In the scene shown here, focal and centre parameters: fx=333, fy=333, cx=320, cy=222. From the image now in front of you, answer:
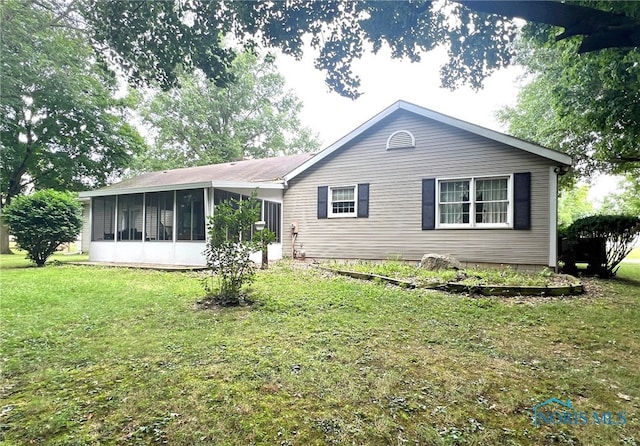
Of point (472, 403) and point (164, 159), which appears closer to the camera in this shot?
point (472, 403)

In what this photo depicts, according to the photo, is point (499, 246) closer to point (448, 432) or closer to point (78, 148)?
point (448, 432)

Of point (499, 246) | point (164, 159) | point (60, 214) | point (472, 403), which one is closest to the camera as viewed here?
point (472, 403)

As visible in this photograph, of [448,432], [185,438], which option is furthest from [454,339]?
[185,438]

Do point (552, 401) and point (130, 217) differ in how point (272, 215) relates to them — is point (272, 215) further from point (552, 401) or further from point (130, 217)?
point (552, 401)

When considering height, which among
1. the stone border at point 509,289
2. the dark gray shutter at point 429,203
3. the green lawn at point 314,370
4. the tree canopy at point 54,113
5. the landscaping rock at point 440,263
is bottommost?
the green lawn at point 314,370

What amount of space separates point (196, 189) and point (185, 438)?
9.30m

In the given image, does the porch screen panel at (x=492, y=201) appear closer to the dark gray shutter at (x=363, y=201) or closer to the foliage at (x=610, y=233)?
the foliage at (x=610, y=233)

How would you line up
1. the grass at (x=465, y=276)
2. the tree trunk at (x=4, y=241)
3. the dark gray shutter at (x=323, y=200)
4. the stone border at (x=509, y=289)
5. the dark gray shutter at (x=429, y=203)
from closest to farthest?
1. the stone border at (x=509, y=289)
2. the grass at (x=465, y=276)
3. the dark gray shutter at (x=429, y=203)
4. the dark gray shutter at (x=323, y=200)
5. the tree trunk at (x=4, y=241)

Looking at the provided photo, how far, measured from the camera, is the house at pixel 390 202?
910 centimetres

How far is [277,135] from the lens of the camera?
29.2 meters

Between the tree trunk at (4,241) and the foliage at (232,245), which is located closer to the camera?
the foliage at (232,245)

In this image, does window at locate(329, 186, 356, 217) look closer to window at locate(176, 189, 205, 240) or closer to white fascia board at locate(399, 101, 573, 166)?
white fascia board at locate(399, 101, 573, 166)

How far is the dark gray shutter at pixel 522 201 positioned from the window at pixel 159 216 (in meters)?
10.4

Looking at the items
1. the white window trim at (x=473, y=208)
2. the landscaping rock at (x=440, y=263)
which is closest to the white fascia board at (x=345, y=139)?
the white window trim at (x=473, y=208)
